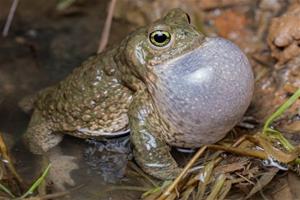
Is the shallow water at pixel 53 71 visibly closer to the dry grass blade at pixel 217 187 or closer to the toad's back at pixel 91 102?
the toad's back at pixel 91 102

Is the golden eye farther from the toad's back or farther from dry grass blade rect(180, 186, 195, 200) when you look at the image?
dry grass blade rect(180, 186, 195, 200)

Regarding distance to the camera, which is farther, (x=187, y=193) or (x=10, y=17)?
(x=10, y=17)

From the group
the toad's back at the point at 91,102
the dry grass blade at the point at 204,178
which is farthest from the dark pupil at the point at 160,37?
the dry grass blade at the point at 204,178

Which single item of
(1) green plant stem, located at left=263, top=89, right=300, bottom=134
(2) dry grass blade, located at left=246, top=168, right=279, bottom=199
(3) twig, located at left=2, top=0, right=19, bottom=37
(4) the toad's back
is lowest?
(2) dry grass blade, located at left=246, top=168, right=279, bottom=199

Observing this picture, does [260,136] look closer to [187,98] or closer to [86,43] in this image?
[187,98]

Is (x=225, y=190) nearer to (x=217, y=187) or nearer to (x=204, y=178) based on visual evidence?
(x=217, y=187)

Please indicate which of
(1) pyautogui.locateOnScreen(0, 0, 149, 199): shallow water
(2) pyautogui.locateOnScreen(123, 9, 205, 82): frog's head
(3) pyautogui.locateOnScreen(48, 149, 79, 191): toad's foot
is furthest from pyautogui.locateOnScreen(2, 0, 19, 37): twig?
(2) pyautogui.locateOnScreen(123, 9, 205, 82): frog's head

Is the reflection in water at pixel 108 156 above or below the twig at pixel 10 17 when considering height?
below

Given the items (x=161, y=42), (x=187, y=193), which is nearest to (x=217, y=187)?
(x=187, y=193)
